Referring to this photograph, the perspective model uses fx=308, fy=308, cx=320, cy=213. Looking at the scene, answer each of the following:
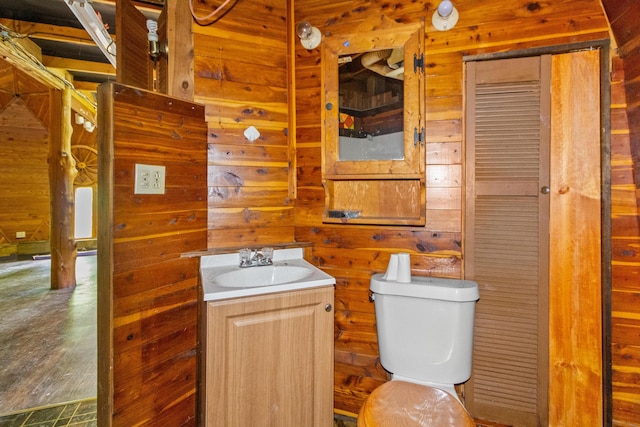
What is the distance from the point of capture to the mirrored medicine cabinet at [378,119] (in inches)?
54.3

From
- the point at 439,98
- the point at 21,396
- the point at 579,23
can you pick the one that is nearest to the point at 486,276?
the point at 439,98

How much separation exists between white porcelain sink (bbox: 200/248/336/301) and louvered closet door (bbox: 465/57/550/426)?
2.33 feet

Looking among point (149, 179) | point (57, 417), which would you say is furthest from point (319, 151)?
point (57, 417)

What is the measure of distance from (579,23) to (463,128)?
0.58m

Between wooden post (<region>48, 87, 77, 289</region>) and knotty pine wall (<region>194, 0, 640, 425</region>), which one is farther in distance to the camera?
wooden post (<region>48, 87, 77, 289</region>)

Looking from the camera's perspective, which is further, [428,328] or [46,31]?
[46,31]

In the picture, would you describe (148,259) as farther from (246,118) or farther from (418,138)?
(418,138)

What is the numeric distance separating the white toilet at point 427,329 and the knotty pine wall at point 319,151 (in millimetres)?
173

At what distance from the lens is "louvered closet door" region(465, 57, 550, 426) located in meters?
1.30

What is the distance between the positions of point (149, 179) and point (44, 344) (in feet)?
7.09

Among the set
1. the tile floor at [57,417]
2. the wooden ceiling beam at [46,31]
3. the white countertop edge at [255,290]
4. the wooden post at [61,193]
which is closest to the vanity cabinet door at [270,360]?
the white countertop edge at [255,290]

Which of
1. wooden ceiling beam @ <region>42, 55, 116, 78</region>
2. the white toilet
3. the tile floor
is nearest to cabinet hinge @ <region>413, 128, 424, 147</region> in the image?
the white toilet

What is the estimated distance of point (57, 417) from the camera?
1544 mm

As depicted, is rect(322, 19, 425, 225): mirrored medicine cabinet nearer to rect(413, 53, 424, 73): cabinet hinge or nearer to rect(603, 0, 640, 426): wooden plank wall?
rect(413, 53, 424, 73): cabinet hinge
